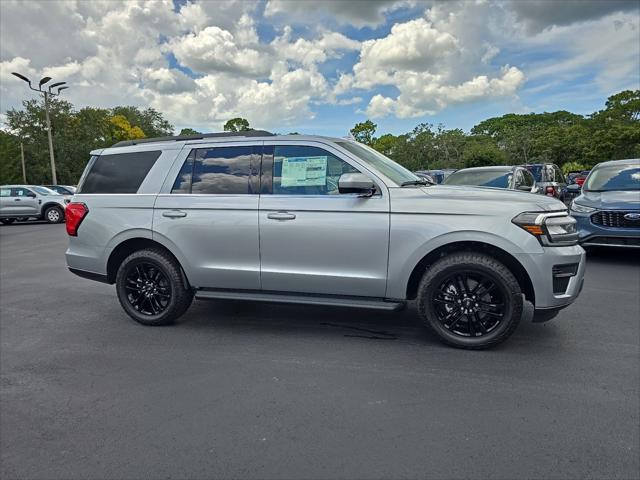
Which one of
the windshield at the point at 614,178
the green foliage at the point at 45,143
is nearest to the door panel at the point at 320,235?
the windshield at the point at 614,178

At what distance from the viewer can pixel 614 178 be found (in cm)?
845

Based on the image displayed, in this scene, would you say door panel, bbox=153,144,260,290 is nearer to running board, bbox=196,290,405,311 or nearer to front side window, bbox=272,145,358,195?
running board, bbox=196,290,405,311

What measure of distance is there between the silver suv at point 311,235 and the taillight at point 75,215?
1 centimetres

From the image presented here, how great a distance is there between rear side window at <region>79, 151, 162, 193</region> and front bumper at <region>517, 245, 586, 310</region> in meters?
3.72

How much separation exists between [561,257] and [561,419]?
4.52 feet

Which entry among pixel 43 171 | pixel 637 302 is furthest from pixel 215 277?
pixel 43 171

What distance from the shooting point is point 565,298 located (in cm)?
378

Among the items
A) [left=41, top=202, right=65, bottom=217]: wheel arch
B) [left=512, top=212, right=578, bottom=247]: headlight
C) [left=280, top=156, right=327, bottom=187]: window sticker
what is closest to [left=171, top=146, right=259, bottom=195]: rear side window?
[left=280, top=156, right=327, bottom=187]: window sticker

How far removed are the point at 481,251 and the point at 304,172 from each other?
1.72 metres

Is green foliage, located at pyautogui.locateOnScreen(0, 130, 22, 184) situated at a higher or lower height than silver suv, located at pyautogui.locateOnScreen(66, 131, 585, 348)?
higher

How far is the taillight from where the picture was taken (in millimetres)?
4949

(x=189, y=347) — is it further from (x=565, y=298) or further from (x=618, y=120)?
(x=618, y=120)

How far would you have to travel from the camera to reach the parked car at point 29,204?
19.2m

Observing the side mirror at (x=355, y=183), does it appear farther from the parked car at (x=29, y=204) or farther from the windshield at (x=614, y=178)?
the parked car at (x=29, y=204)
